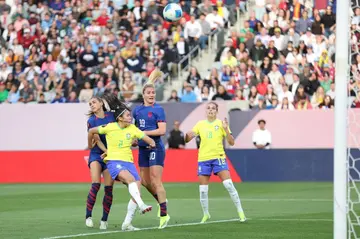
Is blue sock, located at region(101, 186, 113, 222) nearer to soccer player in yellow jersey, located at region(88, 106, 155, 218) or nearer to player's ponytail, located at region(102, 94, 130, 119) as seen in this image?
soccer player in yellow jersey, located at region(88, 106, 155, 218)

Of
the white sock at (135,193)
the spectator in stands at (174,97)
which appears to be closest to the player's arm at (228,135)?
the white sock at (135,193)

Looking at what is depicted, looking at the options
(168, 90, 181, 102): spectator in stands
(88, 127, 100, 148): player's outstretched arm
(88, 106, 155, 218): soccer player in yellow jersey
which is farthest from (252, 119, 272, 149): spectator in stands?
(88, 106, 155, 218): soccer player in yellow jersey

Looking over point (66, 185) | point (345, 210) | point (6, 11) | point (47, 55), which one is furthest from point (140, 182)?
point (6, 11)

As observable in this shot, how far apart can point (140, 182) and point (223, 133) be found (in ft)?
7.89

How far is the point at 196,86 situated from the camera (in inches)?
1219

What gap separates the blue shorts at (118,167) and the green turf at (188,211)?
0.83m

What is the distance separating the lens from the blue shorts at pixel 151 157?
14.8 metres

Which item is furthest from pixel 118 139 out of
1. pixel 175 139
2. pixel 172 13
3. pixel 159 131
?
pixel 175 139

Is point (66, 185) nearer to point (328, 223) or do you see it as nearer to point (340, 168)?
point (328, 223)

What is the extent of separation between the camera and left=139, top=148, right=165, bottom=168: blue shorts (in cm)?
1483

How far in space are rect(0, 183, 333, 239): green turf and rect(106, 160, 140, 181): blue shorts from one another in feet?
2.71

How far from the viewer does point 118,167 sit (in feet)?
46.5

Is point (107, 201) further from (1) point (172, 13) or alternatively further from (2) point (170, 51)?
(2) point (170, 51)

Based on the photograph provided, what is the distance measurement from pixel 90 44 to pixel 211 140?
17.5 meters
